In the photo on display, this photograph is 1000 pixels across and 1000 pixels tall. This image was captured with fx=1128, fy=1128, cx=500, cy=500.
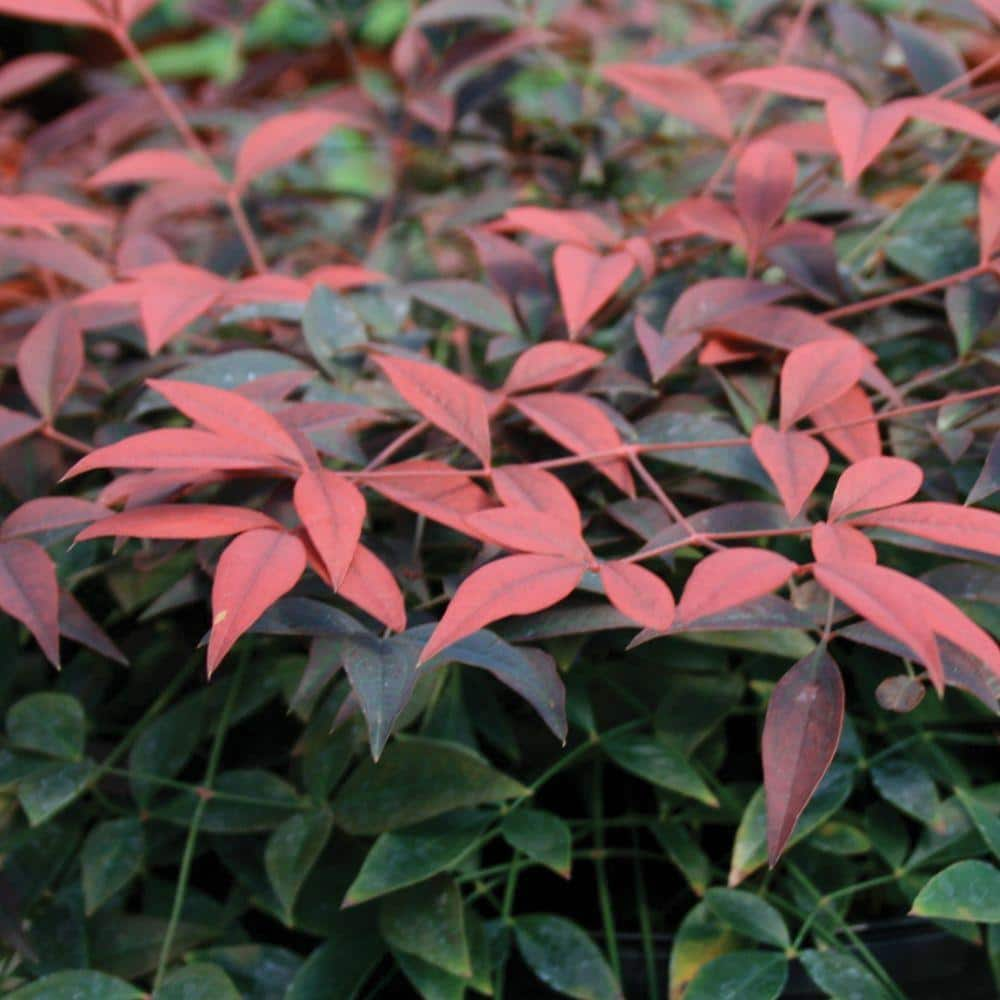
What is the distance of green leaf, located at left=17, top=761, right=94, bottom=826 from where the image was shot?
20.0 inches

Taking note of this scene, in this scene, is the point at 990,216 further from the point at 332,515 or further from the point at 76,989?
the point at 76,989

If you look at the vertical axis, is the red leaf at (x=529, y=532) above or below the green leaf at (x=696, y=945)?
above

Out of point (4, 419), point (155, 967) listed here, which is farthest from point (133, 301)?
point (155, 967)

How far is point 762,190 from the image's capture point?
598 mm

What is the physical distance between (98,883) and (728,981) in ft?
0.95

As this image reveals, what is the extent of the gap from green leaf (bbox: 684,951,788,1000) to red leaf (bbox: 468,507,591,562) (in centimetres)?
21

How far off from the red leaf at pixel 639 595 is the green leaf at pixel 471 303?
25 cm

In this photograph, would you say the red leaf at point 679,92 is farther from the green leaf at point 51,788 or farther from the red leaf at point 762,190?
the green leaf at point 51,788

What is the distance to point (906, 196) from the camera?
0.79 metres

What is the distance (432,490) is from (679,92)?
0.35 metres

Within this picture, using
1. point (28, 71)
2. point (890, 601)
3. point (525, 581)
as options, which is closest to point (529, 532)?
point (525, 581)

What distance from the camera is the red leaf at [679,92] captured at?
0.69 metres

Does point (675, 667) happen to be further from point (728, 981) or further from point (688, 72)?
point (688, 72)

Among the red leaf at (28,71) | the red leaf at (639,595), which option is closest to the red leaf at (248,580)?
the red leaf at (639,595)
